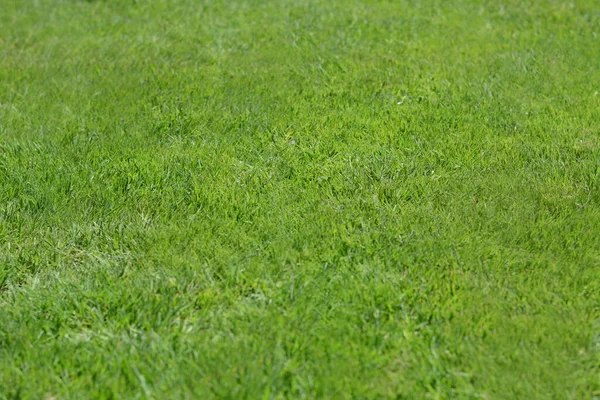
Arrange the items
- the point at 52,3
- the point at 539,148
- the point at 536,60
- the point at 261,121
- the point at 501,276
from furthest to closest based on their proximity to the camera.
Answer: the point at 52,3 → the point at 536,60 → the point at 261,121 → the point at 539,148 → the point at 501,276

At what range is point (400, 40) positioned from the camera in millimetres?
6227

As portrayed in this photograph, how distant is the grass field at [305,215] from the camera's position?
2871 mm

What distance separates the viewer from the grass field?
2.87 metres

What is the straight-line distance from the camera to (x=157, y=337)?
301cm

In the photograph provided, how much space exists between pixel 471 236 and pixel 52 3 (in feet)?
19.9

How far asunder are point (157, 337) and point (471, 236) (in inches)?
63.9

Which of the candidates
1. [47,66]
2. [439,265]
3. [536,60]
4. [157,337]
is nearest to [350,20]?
[536,60]

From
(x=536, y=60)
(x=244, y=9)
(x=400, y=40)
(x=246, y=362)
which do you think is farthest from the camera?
(x=244, y=9)

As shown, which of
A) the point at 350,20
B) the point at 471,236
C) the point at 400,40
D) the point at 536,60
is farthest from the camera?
the point at 350,20

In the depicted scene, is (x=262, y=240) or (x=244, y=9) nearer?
(x=262, y=240)

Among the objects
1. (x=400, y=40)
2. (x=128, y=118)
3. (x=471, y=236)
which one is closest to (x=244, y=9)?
(x=400, y=40)

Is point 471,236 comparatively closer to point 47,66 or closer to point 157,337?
point 157,337

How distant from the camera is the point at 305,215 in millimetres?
3791

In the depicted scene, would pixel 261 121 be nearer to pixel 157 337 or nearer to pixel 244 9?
pixel 157 337
